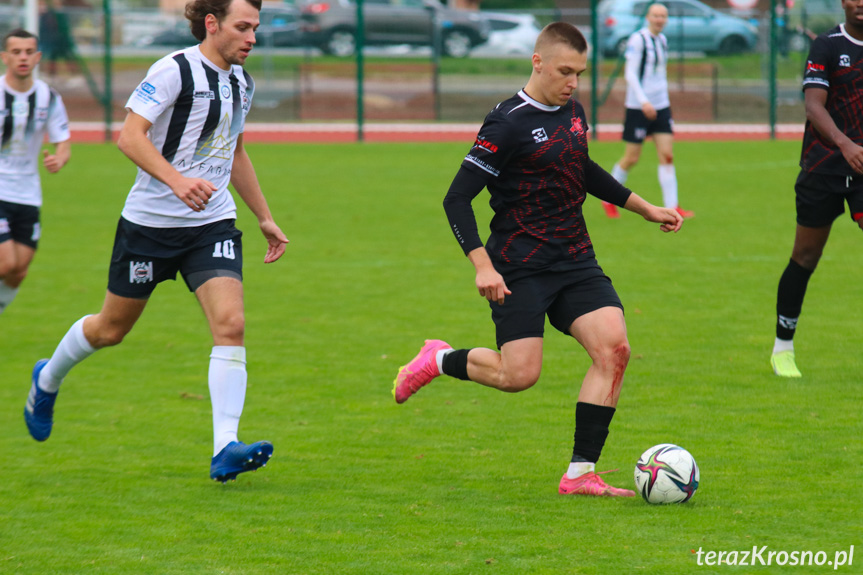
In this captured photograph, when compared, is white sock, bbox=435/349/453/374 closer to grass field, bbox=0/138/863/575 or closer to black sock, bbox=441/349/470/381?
black sock, bbox=441/349/470/381

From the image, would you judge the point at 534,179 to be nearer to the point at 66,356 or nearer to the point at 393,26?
the point at 66,356

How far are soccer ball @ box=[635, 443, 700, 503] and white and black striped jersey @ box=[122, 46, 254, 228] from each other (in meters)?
2.16

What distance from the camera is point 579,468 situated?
4809 mm

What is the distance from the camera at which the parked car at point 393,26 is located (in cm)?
2728

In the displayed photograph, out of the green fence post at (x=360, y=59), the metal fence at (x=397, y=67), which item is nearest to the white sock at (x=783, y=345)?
the green fence post at (x=360, y=59)

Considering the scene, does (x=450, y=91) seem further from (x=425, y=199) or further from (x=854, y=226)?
(x=854, y=226)

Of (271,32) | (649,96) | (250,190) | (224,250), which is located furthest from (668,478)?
(271,32)

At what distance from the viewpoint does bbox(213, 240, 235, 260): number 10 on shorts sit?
510 centimetres

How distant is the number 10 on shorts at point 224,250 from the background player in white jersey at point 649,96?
28.9ft

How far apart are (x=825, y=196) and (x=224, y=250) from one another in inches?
132

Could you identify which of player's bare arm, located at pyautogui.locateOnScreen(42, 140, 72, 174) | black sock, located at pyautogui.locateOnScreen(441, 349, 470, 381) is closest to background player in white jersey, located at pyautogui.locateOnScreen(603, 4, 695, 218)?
player's bare arm, located at pyautogui.locateOnScreen(42, 140, 72, 174)

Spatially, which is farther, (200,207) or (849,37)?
(849,37)

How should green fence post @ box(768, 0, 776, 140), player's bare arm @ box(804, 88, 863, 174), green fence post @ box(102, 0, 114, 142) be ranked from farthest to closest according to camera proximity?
green fence post @ box(102, 0, 114, 142), green fence post @ box(768, 0, 776, 140), player's bare arm @ box(804, 88, 863, 174)

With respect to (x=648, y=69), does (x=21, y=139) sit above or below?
above
